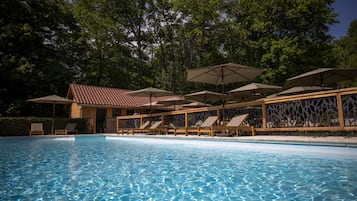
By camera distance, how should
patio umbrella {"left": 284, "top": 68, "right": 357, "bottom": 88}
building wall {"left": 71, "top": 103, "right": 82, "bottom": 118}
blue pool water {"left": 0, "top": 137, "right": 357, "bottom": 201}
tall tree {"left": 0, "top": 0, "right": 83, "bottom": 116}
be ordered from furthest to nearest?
tall tree {"left": 0, "top": 0, "right": 83, "bottom": 116} < building wall {"left": 71, "top": 103, "right": 82, "bottom": 118} < patio umbrella {"left": 284, "top": 68, "right": 357, "bottom": 88} < blue pool water {"left": 0, "top": 137, "right": 357, "bottom": 201}

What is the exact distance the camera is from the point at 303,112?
7.42 m

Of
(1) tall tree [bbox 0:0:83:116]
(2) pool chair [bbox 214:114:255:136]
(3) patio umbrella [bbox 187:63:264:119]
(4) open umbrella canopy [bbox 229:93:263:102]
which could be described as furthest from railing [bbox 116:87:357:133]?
(1) tall tree [bbox 0:0:83:116]

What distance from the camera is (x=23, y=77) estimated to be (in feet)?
67.7

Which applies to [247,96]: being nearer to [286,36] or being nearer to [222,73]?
[222,73]

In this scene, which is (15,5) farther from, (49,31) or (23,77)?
(23,77)

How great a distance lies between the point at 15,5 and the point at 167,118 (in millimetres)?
19714

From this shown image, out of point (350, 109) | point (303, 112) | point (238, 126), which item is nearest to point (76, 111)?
point (238, 126)

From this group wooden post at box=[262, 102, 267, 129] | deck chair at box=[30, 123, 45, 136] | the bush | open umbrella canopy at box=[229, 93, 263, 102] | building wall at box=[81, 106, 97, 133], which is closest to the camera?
wooden post at box=[262, 102, 267, 129]

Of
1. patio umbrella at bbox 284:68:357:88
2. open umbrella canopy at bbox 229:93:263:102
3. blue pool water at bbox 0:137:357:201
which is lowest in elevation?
blue pool water at bbox 0:137:357:201

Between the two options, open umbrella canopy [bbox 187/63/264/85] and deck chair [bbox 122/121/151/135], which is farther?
deck chair [bbox 122/121/151/135]

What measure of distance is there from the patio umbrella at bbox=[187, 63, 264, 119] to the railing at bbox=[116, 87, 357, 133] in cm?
148

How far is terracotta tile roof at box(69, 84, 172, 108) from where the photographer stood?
1909 cm

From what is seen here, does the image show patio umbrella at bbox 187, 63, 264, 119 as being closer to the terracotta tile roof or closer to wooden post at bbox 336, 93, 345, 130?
wooden post at bbox 336, 93, 345, 130

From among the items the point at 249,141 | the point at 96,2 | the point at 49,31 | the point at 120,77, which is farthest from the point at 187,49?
the point at 249,141
